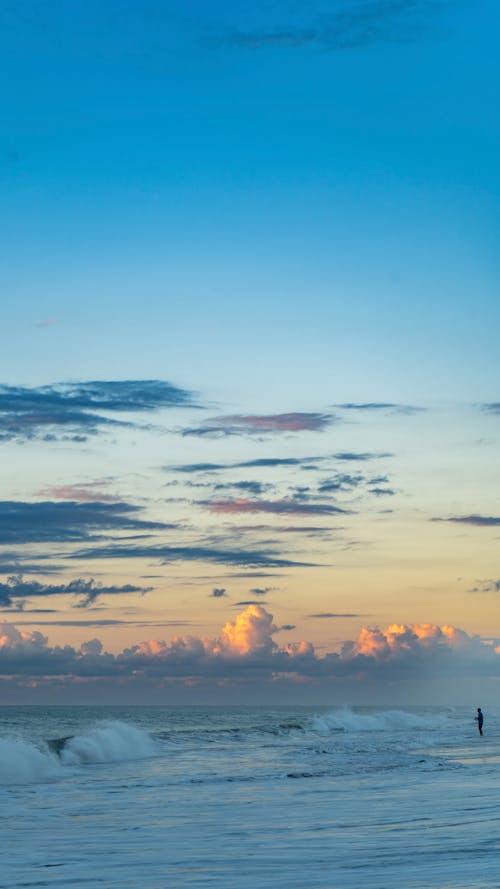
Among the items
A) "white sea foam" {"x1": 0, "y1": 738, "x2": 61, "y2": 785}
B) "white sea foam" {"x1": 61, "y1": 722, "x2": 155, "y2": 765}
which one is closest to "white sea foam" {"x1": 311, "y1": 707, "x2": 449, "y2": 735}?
"white sea foam" {"x1": 61, "y1": 722, "x2": 155, "y2": 765}

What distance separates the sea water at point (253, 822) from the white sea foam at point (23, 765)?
80 millimetres

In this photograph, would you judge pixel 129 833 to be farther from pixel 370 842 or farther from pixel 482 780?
pixel 482 780

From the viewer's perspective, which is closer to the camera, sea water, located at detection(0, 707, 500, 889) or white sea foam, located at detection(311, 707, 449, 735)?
sea water, located at detection(0, 707, 500, 889)

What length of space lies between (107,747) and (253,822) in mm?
32266

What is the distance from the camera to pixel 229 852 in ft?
54.0

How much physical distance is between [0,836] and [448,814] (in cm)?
954

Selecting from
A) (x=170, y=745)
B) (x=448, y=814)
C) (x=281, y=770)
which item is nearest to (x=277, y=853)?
(x=448, y=814)

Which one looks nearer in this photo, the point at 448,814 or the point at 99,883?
the point at 99,883

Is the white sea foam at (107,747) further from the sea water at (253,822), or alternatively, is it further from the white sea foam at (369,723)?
the white sea foam at (369,723)

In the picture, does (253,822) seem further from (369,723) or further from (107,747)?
(369,723)

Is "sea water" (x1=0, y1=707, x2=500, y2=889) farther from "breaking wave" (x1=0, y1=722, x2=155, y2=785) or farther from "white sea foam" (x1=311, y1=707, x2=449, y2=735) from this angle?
"white sea foam" (x1=311, y1=707, x2=449, y2=735)

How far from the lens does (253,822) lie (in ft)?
67.3

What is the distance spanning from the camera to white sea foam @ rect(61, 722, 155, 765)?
47.0 metres

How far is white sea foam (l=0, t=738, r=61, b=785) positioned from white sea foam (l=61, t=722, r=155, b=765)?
3645 mm
